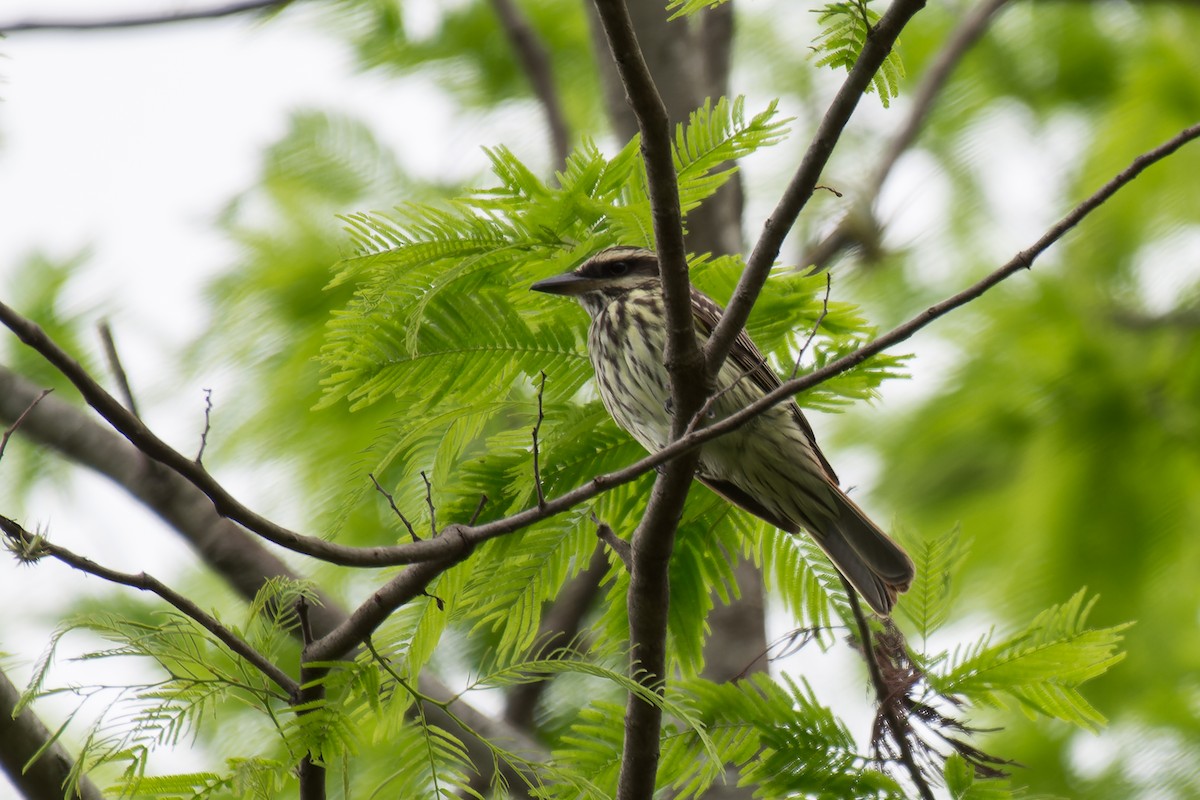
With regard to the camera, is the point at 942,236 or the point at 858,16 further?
the point at 942,236

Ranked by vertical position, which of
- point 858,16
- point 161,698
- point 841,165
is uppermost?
point 841,165

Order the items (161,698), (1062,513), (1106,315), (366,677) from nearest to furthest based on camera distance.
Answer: (161,698)
(366,677)
(1062,513)
(1106,315)

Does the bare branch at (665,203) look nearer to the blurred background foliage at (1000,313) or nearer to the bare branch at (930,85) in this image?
the blurred background foliage at (1000,313)

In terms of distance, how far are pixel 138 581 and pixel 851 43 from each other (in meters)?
1.67

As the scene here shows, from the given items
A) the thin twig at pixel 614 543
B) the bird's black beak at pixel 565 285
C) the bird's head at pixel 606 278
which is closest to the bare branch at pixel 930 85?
the bird's head at pixel 606 278

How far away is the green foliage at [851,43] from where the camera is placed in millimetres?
2533

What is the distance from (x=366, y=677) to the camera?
2.62 meters

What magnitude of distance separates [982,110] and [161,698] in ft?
22.3

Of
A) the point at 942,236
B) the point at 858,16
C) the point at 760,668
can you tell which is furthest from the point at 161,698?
the point at 942,236

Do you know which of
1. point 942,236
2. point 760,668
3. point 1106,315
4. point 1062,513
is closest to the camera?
point 760,668

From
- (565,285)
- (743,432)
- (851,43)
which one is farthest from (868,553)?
(851,43)

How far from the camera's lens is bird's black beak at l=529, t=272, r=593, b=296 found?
11.5ft

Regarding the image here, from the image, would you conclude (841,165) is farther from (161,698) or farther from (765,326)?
(161,698)

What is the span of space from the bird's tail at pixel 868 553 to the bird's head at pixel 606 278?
3.17ft
